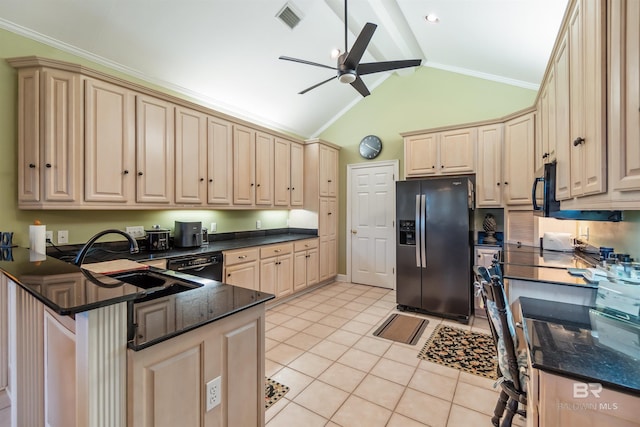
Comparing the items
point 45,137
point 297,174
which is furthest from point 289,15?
point 45,137

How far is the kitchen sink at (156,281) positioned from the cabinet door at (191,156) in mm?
1373

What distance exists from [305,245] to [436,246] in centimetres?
192

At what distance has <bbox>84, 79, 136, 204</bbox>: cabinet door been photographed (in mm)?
2363

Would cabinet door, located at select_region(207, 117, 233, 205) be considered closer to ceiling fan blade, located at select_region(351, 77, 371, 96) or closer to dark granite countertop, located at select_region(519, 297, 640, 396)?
ceiling fan blade, located at select_region(351, 77, 371, 96)

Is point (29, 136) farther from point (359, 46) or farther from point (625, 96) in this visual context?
point (625, 96)

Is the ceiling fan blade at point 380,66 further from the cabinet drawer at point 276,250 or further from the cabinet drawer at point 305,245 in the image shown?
the cabinet drawer at point 305,245

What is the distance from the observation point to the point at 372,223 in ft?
16.2

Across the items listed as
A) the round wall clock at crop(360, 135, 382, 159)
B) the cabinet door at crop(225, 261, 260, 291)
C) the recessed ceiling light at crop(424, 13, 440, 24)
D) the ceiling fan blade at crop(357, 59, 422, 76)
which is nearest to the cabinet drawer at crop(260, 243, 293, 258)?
the cabinet door at crop(225, 261, 260, 291)

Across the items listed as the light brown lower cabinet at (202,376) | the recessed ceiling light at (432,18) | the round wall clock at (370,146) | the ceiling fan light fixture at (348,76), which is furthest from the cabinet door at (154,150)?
the round wall clock at (370,146)

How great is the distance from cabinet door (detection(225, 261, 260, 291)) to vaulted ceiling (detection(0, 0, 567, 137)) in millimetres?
2158

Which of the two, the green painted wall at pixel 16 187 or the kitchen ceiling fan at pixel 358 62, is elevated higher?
the kitchen ceiling fan at pixel 358 62

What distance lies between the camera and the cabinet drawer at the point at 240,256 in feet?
10.5

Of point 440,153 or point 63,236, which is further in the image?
point 440,153

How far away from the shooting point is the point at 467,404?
1.98 m
